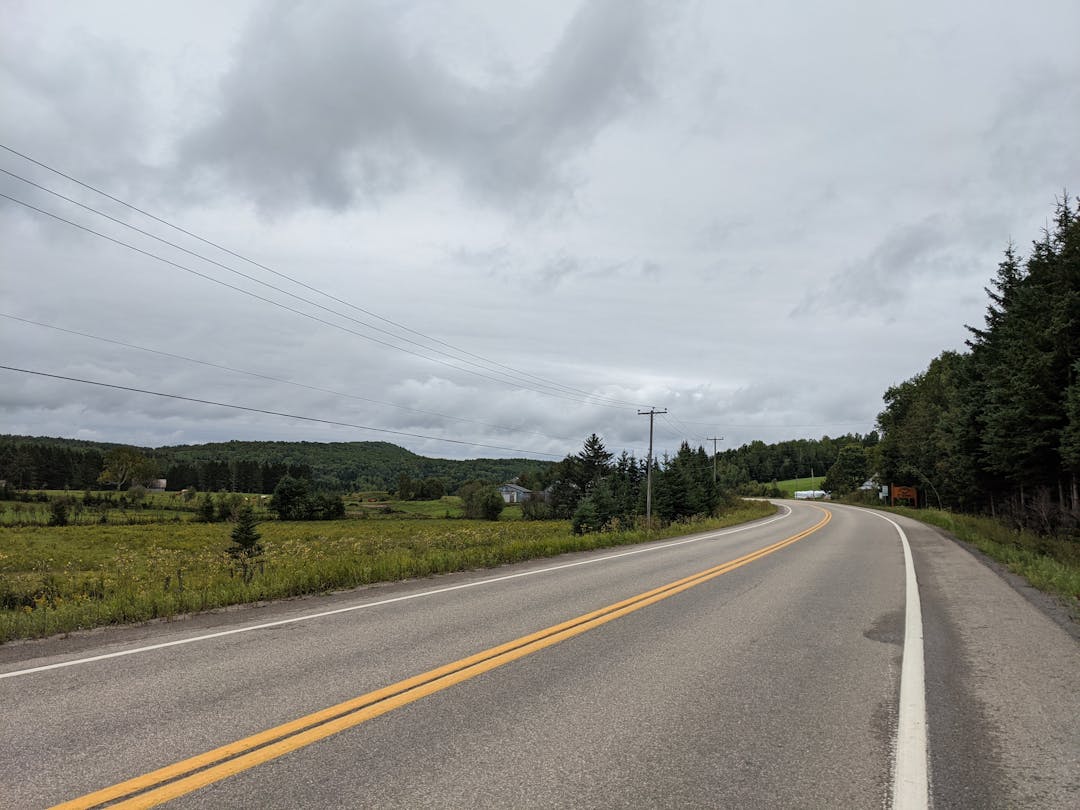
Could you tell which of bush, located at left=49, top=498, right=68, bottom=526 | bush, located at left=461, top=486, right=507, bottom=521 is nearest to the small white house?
bush, located at left=461, top=486, right=507, bottom=521

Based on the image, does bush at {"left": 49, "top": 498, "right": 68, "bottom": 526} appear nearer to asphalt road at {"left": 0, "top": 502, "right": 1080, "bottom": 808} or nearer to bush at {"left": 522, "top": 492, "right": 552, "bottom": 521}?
bush at {"left": 522, "top": 492, "right": 552, "bottom": 521}

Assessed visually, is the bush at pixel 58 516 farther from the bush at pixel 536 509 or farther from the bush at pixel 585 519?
the bush at pixel 585 519

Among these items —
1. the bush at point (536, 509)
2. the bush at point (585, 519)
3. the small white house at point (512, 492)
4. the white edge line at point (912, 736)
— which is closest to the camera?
the white edge line at point (912, 736)

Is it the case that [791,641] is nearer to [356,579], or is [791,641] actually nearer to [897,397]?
[356,579]

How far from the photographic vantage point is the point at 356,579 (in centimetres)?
1066

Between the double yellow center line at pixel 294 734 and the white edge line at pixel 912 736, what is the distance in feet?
10.1

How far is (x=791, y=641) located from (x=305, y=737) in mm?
5013

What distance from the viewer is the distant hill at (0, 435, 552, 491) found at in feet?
371

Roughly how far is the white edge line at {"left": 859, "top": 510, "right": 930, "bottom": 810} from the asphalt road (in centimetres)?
5

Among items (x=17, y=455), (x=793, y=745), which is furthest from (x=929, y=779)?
(x=17, y=455)

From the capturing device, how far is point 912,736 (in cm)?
404

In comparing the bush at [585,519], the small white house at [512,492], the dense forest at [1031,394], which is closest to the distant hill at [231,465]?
the small white house at [512,492]

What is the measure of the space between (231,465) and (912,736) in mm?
153391

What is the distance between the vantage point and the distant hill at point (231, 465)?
11306 cm
